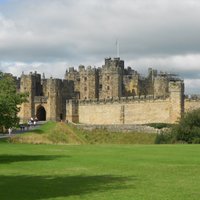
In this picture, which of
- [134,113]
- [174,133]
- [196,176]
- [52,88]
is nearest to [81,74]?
[52,88]

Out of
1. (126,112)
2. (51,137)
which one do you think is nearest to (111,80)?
(126,112)

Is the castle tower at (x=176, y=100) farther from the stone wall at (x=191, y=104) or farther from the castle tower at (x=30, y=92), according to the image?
the castle tower at (x=30, y=92)

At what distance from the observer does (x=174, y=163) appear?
27453mm

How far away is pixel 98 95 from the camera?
360 ft

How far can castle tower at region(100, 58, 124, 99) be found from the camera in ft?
344

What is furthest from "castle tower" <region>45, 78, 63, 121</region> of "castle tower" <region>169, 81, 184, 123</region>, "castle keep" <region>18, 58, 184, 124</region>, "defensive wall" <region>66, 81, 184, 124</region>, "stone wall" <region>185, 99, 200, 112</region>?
"stone wall" <region>185, 99, 200, 112</region>

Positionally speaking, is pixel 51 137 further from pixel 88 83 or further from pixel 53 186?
pixel 88 83

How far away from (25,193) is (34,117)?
90468mm

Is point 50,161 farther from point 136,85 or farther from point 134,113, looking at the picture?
point 136,85

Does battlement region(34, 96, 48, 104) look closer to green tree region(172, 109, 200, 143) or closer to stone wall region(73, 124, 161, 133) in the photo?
stone wall region(73, 124, 161, 133)

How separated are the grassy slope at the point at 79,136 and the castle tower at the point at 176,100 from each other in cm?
1511

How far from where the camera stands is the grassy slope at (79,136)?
59562mm

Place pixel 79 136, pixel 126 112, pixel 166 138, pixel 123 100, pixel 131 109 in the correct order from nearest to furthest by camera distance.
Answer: pixel 166 138 → pixel 79 136 → pixel 131 109 → pixel 126 112 → pixel 123 100

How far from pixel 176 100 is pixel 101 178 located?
6607cm
